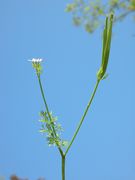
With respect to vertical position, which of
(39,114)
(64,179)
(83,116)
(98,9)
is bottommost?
(64,179)

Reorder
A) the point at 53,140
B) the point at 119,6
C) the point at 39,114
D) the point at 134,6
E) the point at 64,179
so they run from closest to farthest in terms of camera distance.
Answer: the point at 64,179
the point at 53,140
the point at 39,114
the point at 134,6
the point at 119,6

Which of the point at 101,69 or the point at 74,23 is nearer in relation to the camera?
the point at 101,69

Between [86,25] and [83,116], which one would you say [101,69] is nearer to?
[83,116]

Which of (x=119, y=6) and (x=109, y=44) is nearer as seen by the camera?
(x=109, y=44)

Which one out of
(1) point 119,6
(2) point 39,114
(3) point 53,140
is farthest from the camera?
(1) point 119,6

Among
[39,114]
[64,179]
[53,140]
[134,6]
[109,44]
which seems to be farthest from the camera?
[134,6]

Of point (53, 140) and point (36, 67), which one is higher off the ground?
point (36, 67)


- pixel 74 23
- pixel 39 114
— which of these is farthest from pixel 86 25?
pixel 39 114

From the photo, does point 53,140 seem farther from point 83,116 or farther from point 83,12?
point 83,12

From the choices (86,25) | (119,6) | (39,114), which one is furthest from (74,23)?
(39,114)
